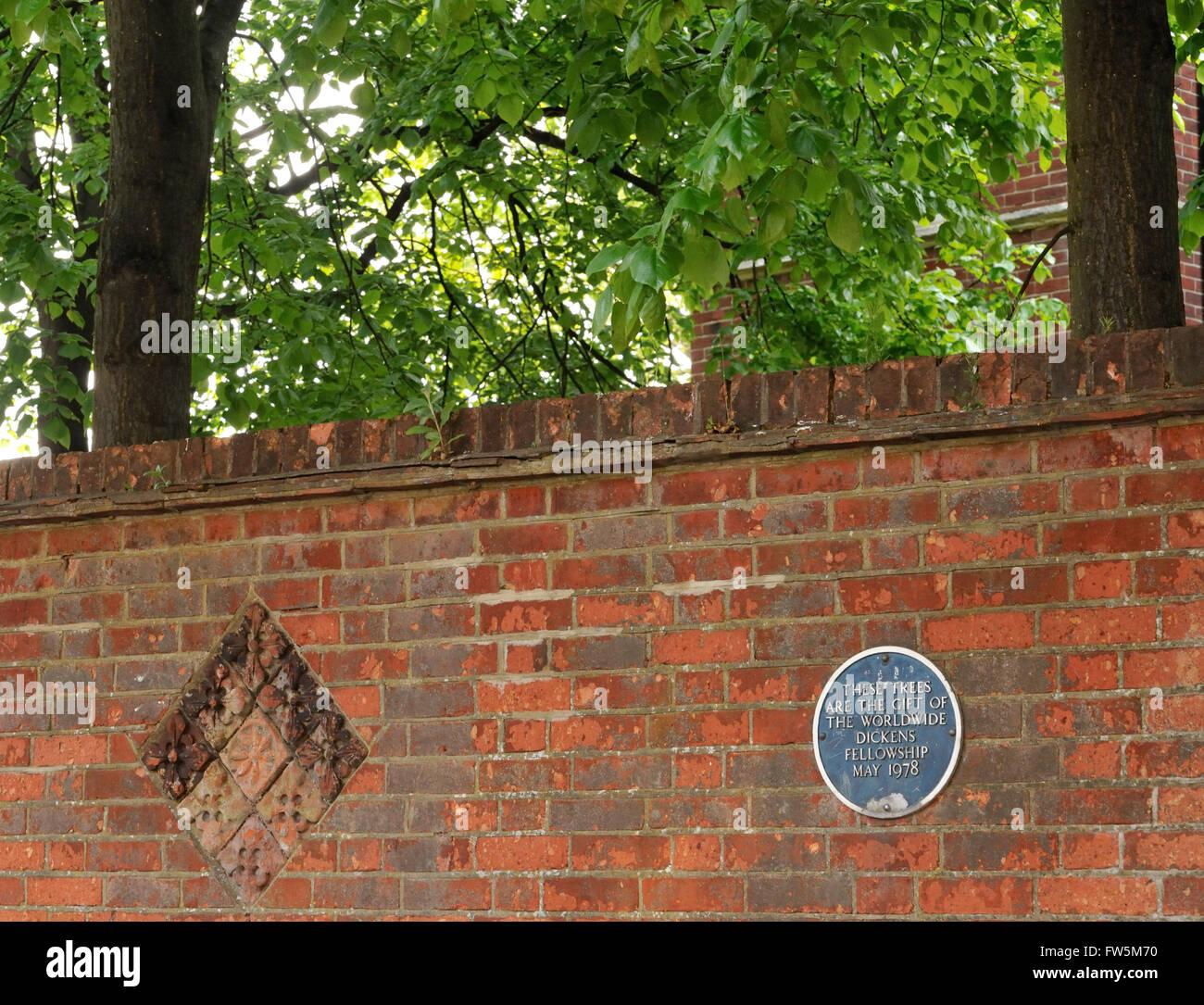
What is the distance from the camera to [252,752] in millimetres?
4133

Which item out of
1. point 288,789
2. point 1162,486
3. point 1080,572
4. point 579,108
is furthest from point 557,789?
point 579,108

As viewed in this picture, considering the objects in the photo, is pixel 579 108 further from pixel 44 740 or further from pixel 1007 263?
pixel 1007 263

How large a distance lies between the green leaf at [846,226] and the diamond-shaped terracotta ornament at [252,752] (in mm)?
1827

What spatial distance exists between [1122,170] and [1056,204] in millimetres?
8074

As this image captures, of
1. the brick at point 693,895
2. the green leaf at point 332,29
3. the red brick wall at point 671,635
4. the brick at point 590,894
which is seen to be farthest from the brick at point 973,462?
the green leaf at point 332,29

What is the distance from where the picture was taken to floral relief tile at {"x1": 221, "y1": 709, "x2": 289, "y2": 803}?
13.4 ft

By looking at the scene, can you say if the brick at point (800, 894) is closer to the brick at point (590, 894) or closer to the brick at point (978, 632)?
the brick at point (590, 894)

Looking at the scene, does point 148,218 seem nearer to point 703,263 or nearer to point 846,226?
point 703,263

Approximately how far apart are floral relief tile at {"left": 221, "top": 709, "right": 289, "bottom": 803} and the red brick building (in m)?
7.44

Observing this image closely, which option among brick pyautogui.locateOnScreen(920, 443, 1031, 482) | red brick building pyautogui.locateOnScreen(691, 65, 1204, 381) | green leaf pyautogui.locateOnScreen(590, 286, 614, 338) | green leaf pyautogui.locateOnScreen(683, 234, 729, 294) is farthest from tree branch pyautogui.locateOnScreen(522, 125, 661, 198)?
brick pyautogui.locateOnScreen(920, 443, 1031, 482)

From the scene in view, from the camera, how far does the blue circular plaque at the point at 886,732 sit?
3.28 meters

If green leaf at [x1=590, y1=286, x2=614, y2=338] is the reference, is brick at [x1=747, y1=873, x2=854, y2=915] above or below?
below

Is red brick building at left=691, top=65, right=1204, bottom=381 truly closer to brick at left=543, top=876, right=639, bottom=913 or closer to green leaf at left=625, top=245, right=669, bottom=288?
green leaf at left=625, top=245, right=669, bottom=288

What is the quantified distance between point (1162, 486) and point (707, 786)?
1220 millimetres
